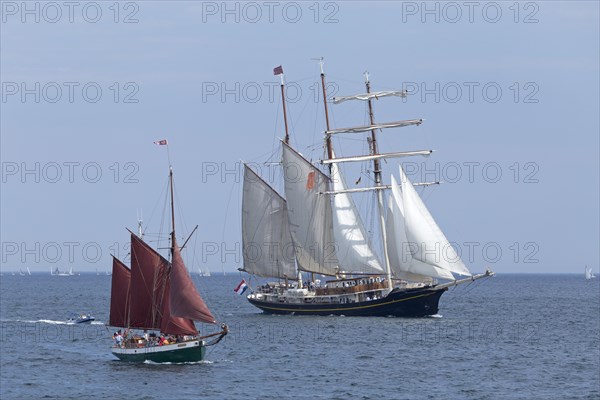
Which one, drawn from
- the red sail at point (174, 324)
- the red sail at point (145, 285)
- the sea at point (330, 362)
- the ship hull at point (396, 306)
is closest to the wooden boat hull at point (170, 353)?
the sea at point (330, 362)

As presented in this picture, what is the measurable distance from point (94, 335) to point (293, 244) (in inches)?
1016

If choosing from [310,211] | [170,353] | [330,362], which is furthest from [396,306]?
[170,353]

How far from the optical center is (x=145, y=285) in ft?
253

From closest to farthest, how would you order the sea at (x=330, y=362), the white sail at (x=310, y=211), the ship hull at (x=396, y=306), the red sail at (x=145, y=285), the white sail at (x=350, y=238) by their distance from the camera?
the sea at (x=330, y=362) → the red sail at (x=145, y=285) → the ship hull at (x=396, y=306) → the white sail at (x=350, y=238) → the white sail at (x=310, y=211)

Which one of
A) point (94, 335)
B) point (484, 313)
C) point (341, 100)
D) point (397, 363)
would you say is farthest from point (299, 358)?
point (484, 313)

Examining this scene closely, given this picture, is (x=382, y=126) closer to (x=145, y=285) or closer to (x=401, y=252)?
(x=401, y=252)

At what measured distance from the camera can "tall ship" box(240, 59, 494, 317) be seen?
107500 mm

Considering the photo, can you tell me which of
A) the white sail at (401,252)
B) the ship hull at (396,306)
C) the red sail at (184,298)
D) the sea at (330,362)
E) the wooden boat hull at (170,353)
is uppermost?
the white sail at (401,252)

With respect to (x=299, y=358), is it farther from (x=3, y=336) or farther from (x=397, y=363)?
(x=3, y=336)

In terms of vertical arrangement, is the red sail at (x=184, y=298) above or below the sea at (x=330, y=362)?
above

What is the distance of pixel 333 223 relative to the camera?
11631 centimetres

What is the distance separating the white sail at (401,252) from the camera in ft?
352

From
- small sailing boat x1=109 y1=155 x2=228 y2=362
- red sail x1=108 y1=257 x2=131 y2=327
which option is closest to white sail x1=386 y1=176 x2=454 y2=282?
small sailing boat x1=109 y1=155 x2=228 y2=362

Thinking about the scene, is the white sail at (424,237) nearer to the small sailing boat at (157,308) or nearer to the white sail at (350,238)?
the white sail at (350,238)
